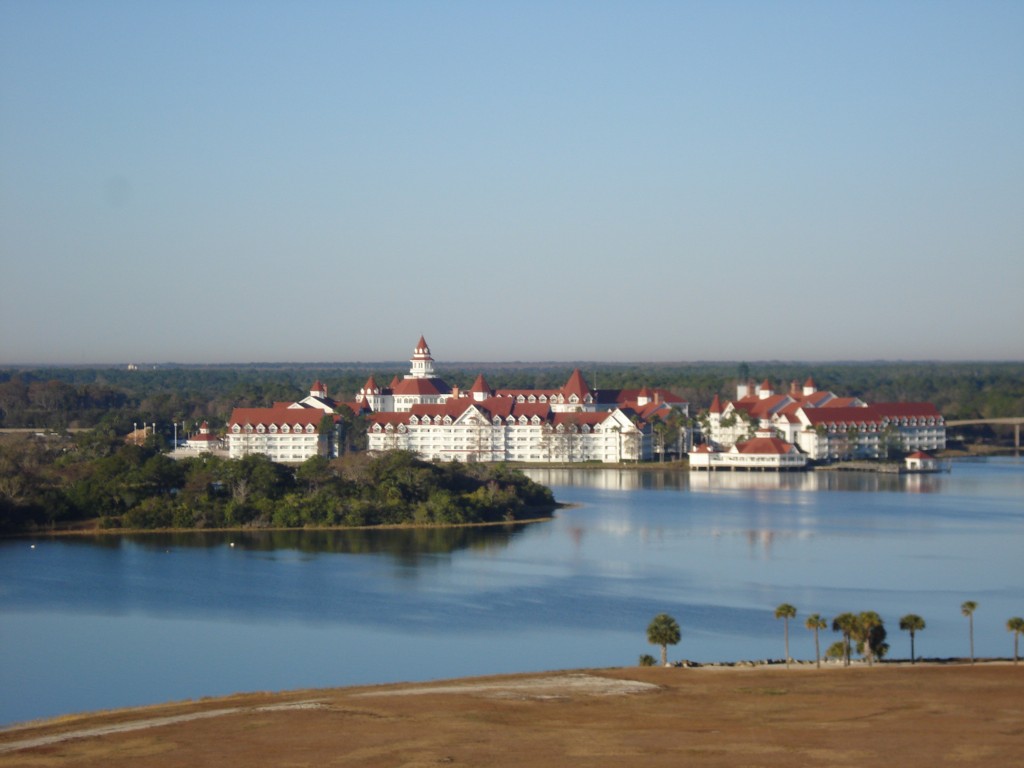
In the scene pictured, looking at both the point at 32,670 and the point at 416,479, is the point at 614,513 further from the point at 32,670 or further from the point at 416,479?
the point at 32,670

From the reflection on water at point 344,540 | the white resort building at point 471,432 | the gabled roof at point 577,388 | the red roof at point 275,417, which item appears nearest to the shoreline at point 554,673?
the reflection on water at point 344,540

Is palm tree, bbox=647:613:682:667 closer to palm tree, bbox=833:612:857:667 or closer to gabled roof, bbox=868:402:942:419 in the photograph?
palm tree, bbox=833:612:857:667

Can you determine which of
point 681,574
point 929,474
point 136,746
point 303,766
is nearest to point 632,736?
point 303,766

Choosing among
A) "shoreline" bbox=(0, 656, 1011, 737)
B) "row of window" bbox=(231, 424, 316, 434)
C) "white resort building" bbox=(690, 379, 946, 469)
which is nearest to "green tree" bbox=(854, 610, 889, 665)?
"shoreline" bbox=(0, 656, 1011, 737)

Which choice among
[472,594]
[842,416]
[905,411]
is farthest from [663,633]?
[905,411]

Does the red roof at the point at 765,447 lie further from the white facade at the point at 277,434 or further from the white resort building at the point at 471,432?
the white facade at the point at 277,434

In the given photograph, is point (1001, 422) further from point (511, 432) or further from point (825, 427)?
point (511, 432)
